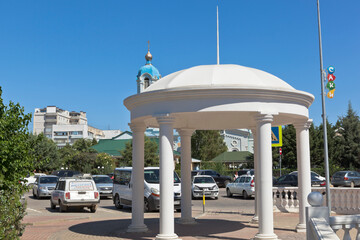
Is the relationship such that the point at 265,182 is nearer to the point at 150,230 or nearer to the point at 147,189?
the point at 150,230

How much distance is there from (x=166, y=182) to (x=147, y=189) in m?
9.96

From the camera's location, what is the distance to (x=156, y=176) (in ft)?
→ 69.5

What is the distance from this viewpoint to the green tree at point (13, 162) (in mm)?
7875

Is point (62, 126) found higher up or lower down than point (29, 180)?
higher up

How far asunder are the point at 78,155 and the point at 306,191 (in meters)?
53.1

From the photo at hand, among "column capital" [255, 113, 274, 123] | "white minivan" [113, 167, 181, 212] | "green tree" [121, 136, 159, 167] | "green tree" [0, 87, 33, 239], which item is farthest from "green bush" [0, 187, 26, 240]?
"green tree" [121, 136, 159, 167]

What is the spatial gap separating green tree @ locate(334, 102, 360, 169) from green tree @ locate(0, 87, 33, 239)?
A: 58.9m

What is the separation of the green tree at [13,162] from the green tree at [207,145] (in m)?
75.1

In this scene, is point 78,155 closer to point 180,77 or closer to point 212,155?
point 212,155

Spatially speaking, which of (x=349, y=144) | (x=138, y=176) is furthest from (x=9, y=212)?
(x=349, y=144)

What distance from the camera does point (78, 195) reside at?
20734 millimetres

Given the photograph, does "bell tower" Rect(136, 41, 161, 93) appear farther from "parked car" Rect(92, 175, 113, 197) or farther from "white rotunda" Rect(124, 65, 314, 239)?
"white rotunda" Rect(124, 65, 314, 239)

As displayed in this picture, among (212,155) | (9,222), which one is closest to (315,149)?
(212,155)

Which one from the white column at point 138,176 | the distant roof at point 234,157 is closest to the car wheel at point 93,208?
the white column at point 138,176
